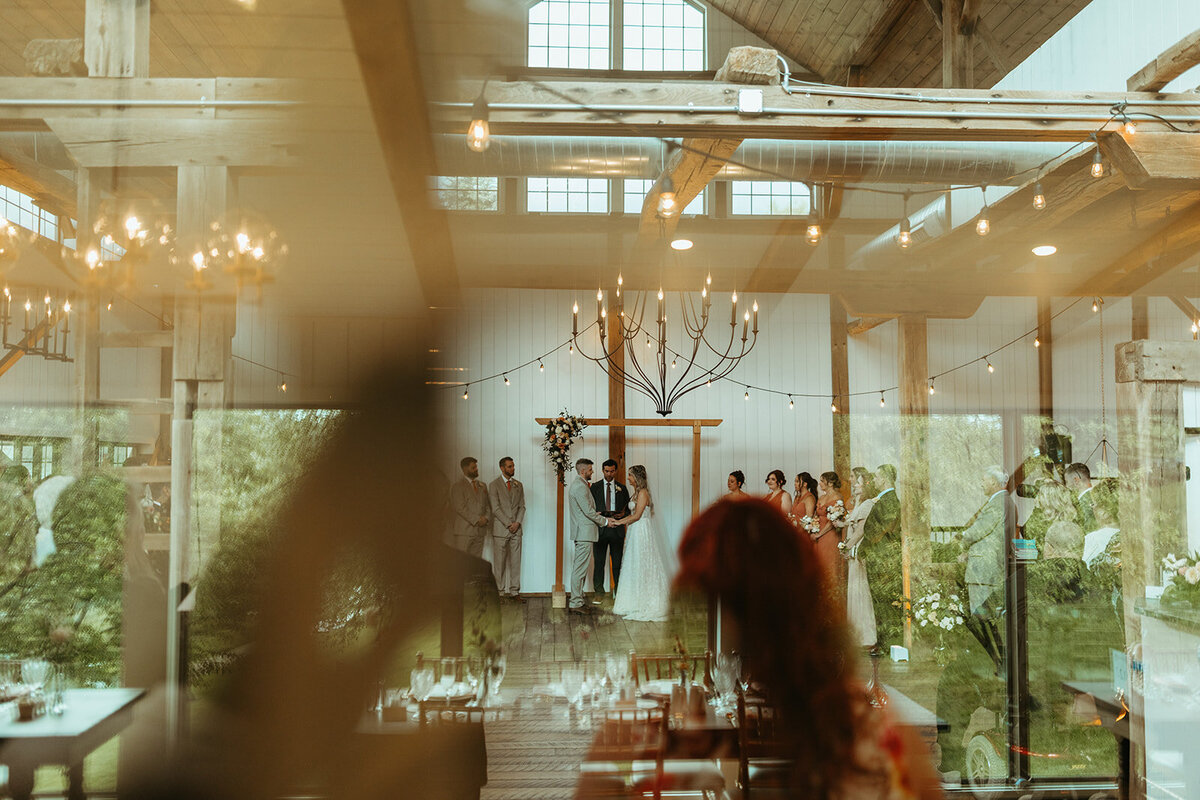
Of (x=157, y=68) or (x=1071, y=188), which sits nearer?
(x=157, y=68)

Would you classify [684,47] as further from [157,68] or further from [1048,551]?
[157,68]

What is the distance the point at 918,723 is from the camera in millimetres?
2902

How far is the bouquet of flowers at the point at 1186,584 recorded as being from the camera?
2871 mm

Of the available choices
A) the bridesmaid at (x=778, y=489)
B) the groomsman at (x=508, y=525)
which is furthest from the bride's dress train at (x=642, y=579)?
the bridesmaid at (x=778, y=489)

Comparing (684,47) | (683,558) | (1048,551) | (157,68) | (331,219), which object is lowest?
(1048,551)

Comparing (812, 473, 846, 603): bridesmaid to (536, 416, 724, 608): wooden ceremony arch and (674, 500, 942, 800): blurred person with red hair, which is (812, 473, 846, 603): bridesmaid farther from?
(674, 500, 942, 800): blurred person with red hair

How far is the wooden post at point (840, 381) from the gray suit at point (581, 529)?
294cm

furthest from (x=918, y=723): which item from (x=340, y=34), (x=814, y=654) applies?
(x=340, y=34)

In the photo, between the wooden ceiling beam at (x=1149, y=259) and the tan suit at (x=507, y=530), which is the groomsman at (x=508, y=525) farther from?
the wooden ceiling beam at (x=1149, y=259)

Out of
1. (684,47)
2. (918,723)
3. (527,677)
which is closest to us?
(918,723)

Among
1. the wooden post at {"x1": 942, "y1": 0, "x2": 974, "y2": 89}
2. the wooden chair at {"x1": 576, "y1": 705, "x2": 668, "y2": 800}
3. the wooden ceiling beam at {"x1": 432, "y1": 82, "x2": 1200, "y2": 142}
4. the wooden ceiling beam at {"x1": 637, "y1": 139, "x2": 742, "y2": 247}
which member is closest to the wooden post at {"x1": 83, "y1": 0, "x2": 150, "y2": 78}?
the wooden chair at {"x1": 576, "y1": 705, "x2": 668, "y2": 800}

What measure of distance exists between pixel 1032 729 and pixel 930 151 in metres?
2.91

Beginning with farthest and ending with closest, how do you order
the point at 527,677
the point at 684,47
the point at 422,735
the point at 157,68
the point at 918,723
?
the point at 684,47, the point at 527,677, the point at 918,723, the point at 157,68, the point at 422,735

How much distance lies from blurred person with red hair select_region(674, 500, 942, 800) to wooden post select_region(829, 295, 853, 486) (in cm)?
798
